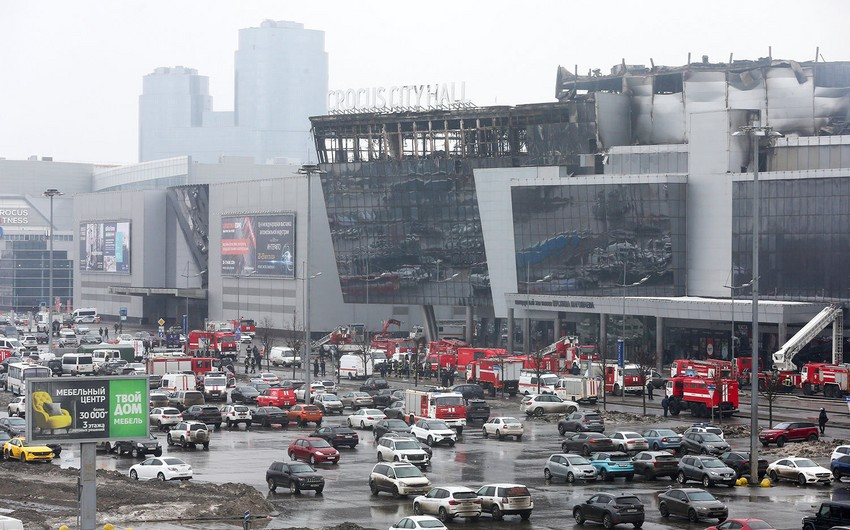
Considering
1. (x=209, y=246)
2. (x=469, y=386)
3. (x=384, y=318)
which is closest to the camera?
(x=469, y=386)

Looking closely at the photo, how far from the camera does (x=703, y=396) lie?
79.6 meters

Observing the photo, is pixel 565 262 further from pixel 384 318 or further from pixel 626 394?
pixel 384 318

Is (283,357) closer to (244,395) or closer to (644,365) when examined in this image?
(244,395)

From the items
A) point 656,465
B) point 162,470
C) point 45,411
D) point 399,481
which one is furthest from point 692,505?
point 162,470

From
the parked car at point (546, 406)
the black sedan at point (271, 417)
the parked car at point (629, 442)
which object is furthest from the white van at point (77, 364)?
the parked car at point (629, 442)

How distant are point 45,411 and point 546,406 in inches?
1918

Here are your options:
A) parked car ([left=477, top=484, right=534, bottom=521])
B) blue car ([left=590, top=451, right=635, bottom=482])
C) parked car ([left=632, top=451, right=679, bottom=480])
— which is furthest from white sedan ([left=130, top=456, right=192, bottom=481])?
parked car ([left=632, top=451, right=679, bottom=480])

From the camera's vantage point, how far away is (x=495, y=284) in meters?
137

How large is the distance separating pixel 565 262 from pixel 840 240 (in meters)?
27.2

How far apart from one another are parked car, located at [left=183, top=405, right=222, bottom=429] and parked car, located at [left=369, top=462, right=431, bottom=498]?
26.2 m

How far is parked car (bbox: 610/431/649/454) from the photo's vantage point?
61531mm

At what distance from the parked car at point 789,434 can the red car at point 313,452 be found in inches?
859

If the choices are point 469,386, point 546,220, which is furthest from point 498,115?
point 469,386

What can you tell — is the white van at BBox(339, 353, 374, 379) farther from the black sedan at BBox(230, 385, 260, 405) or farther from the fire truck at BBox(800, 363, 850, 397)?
the fire truck at BBox(800, 363, 850, 397)
